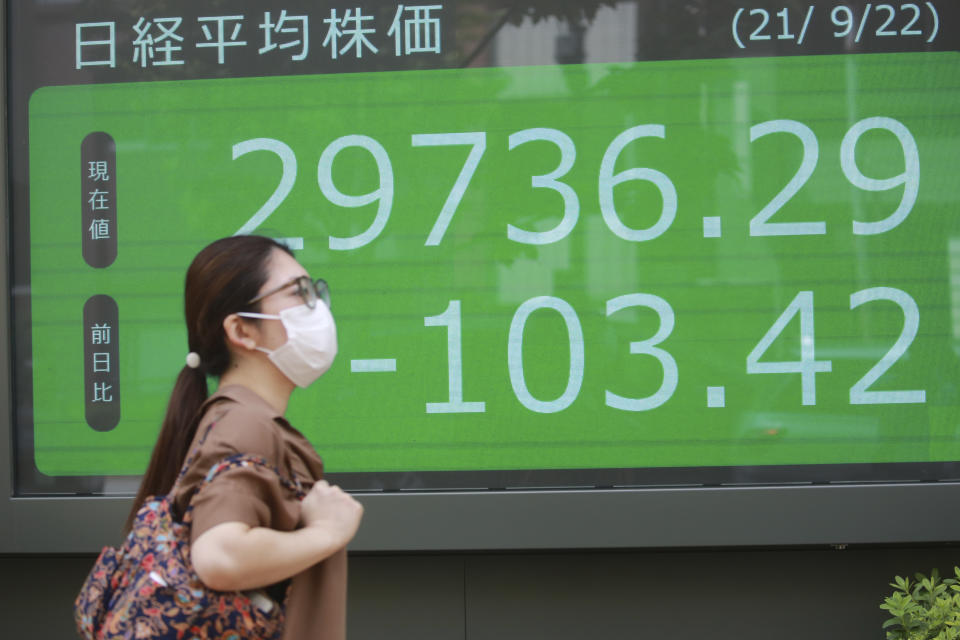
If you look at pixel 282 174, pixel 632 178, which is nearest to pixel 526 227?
pixel 632 178

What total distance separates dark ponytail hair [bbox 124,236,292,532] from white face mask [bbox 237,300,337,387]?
0.17 feet

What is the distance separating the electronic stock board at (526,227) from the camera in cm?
352

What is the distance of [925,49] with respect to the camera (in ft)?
11.6

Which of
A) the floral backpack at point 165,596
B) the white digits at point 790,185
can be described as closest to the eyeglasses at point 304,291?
the floral backpack at point 165,596

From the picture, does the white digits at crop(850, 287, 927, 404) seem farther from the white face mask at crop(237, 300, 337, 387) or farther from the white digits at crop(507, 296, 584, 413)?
the white face mask at crop(237, 300, 337, 387)

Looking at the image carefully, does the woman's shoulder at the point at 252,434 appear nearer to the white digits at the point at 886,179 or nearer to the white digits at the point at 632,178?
the white digits at the point at 632,178

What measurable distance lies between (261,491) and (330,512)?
15 centimetres

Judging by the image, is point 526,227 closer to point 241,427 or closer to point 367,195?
point 367,195

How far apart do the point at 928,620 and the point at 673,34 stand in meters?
2.25

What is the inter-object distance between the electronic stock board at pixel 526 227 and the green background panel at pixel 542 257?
11 millimetres

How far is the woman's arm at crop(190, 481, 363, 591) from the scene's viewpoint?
1569 mm

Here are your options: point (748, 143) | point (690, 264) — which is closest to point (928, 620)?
point (690, 264)

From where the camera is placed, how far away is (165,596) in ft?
5.24

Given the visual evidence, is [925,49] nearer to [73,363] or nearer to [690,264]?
[690,264]
